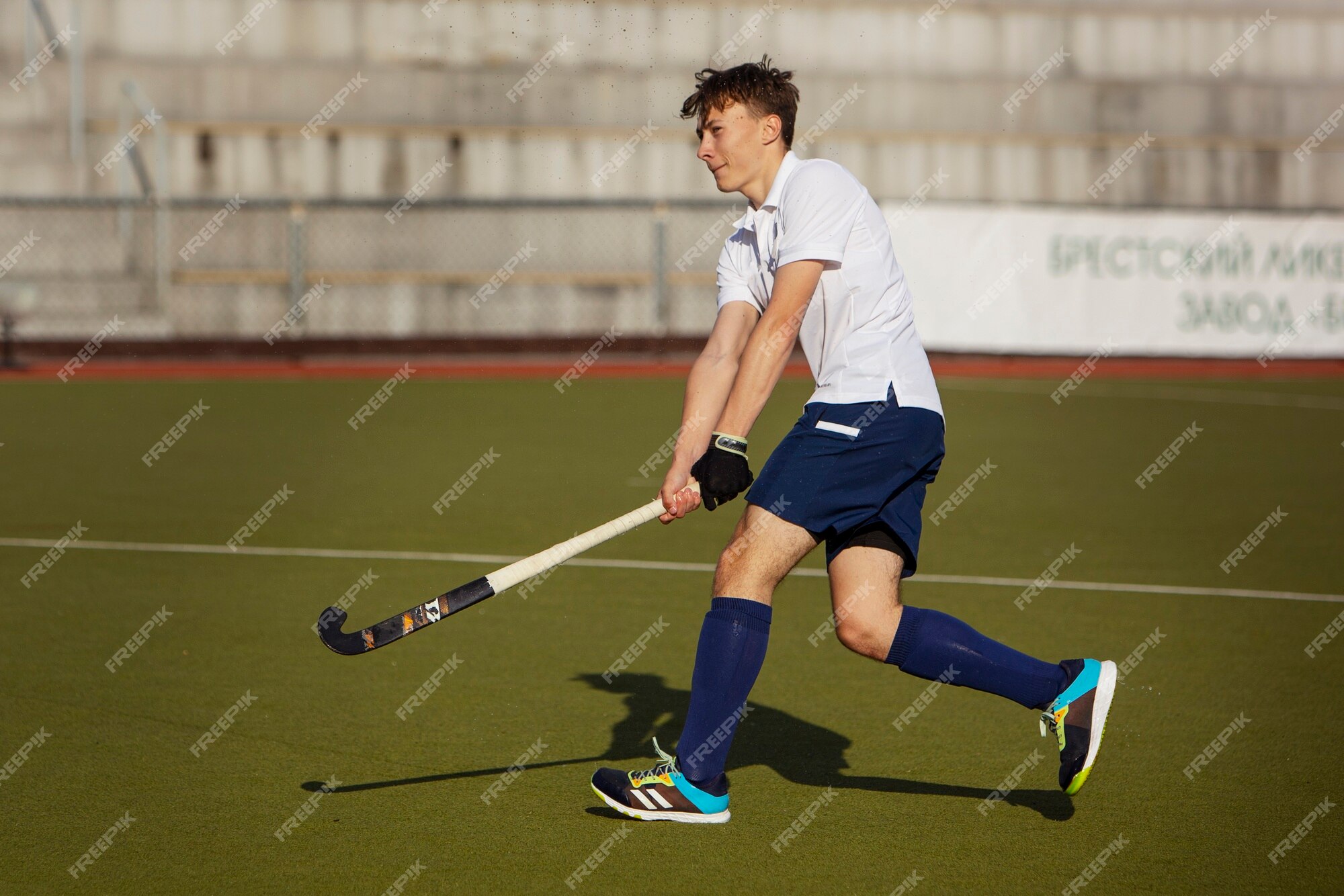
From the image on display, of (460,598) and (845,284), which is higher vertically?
(845,284)

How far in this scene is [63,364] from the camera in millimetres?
17625

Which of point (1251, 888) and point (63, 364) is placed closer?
point (1251, 888)

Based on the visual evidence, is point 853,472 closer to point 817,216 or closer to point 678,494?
point 678,494

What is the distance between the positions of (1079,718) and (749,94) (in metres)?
1.75

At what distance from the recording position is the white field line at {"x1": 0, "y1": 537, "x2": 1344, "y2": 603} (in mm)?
6871

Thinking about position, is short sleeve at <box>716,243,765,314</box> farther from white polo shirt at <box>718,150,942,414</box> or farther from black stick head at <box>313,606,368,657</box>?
black stick head at <box>313,606,368,657</box>

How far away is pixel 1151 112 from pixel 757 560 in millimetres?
21864

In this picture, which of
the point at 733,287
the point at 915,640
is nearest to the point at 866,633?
the point at 915,640

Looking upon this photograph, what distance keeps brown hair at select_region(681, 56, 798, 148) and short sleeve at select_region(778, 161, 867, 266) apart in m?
0.13

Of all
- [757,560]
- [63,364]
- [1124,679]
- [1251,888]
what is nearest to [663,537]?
[1124,679]

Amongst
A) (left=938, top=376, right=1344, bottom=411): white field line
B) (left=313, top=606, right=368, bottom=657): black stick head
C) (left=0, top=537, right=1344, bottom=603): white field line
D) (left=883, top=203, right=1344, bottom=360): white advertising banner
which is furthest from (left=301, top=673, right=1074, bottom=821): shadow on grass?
(left=883, top=203, right=1344, bottom=360): white advertising banner

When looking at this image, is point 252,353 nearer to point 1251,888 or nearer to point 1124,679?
point 1124,679

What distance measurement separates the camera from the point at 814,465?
384cm

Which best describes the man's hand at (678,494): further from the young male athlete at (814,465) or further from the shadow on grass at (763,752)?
the shadow on grass at (763,752)
